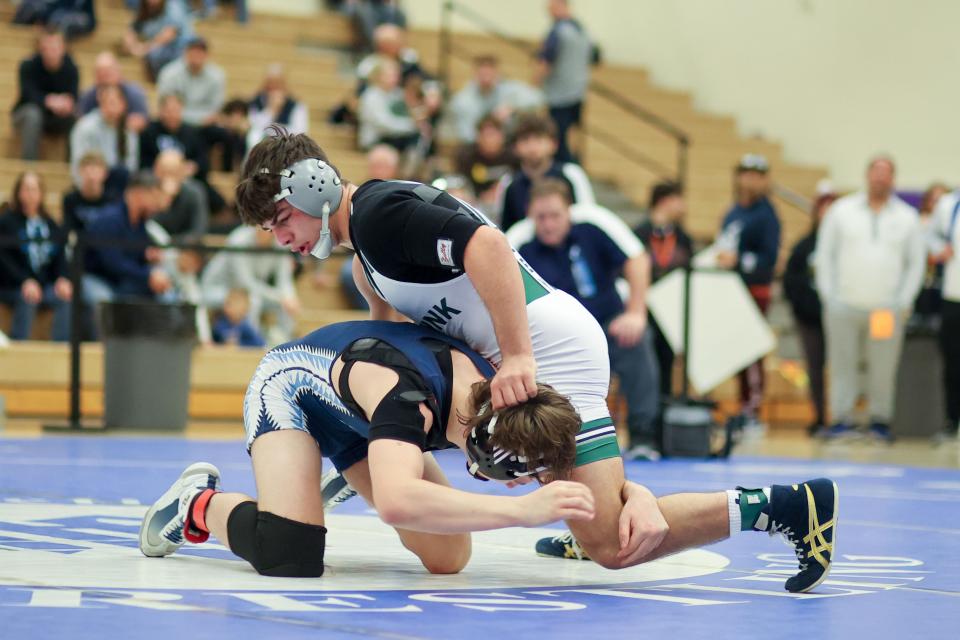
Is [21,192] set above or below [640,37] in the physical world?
below

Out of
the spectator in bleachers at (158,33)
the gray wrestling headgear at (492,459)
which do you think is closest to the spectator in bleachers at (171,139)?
the spectator in bleachers at (158,33)

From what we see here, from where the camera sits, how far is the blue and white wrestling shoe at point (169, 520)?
13.7 ft

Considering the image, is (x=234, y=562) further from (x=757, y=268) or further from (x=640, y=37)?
(x=640, y=37)

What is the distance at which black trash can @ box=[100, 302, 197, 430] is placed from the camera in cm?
975

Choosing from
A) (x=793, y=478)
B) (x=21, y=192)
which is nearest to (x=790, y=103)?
(x=21, y=192)

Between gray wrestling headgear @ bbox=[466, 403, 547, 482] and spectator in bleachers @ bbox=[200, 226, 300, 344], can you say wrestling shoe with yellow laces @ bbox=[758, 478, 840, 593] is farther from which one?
spectator in bleachers @ bbox=[200, 226, 300, 344]

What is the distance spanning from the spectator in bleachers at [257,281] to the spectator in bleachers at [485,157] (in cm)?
168

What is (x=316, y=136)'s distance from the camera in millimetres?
14109

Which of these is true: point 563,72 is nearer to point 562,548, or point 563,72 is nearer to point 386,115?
point 386,115

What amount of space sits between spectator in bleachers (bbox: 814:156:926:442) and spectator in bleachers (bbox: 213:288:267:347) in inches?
154

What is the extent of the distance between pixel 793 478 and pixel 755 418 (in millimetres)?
4226

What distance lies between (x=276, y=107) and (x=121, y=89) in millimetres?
1516

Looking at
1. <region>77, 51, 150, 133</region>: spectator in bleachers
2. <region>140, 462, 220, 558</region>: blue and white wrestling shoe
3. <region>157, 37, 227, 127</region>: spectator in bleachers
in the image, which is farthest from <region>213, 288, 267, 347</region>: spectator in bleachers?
<region>140, 462, 220, 558</region>: blue and white wrestling shoe

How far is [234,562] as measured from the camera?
4.20m
